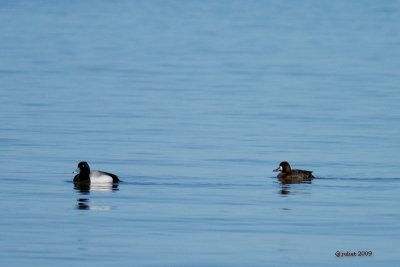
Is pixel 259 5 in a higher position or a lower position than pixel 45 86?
higher

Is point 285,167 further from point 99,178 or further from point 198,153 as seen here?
point 198,153

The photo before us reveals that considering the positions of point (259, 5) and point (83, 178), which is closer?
point (83, 178)

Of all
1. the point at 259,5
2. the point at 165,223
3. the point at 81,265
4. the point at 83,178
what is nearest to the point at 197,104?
the point at 83,178

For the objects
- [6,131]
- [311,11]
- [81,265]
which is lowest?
[81,265]

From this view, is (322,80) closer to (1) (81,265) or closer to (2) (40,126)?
(2) (40,126)

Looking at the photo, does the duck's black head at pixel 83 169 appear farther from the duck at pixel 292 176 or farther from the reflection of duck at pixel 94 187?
the duck at pixel 292 176

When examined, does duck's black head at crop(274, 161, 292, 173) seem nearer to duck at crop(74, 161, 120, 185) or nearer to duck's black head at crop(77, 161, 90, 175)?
duck at crop(74, 161, 120, 185)

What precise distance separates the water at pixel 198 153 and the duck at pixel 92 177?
261mm

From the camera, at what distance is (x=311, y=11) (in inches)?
4338

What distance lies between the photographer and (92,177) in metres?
22.8

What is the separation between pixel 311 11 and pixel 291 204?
3545 inches

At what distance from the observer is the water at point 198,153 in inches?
699

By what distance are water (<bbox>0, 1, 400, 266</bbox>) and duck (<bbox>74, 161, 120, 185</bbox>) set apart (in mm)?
261

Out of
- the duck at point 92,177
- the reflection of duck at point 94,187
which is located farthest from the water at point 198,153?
the duck at point 92,177
